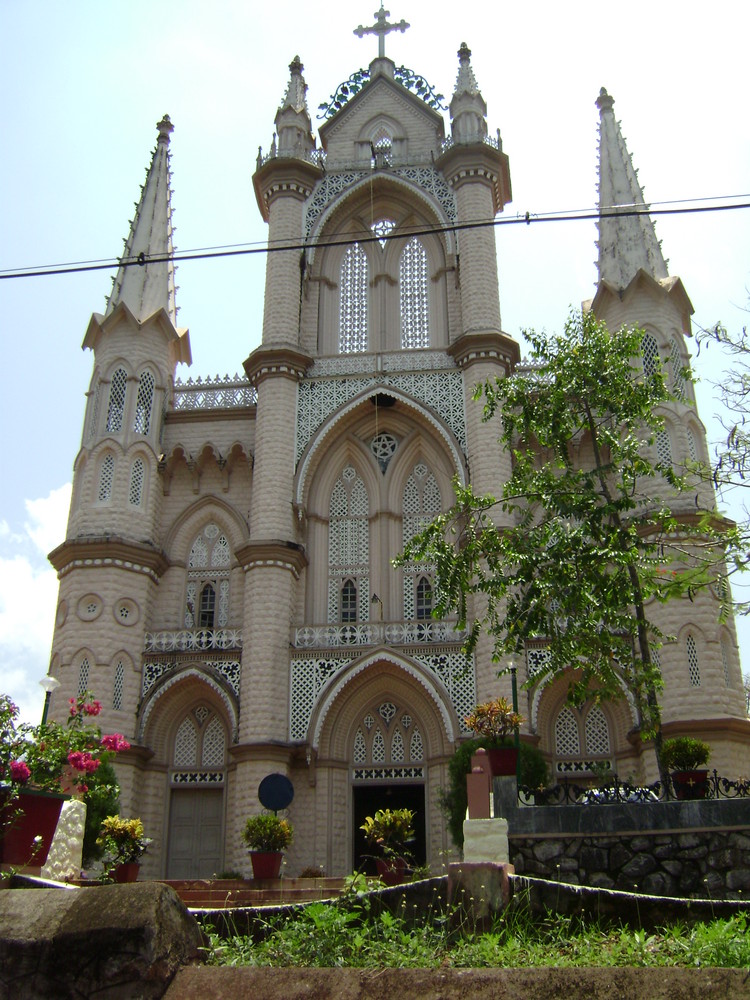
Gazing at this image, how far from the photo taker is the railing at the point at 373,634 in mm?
20297

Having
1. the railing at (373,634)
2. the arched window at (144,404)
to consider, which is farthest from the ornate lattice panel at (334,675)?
the arched window at (144,404)

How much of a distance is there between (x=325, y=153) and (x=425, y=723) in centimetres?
1603

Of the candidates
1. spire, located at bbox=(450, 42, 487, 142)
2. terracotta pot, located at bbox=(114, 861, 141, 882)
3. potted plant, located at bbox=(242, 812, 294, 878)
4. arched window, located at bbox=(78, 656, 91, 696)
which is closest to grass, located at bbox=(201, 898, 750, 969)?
terracotta pot, located at bbox=(114, 861, 141, 882)

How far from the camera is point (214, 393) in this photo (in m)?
24.3

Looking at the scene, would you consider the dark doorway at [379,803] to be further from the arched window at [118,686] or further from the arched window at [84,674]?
the arched window at [84,674]

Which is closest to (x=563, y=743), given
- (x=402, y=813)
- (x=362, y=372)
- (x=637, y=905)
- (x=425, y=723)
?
(x=425, y=723)

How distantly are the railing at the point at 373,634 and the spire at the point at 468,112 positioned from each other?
13145 millimetres

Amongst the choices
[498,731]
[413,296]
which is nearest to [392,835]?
[498,731]

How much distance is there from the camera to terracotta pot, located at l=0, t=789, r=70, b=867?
10.3 meters

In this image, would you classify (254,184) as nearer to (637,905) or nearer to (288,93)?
(288,93)

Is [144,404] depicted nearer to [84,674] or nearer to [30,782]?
[84,674]

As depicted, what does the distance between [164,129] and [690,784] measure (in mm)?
23363

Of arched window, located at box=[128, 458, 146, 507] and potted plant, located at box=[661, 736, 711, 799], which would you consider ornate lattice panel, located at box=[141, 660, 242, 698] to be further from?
potted plant, located at box=[661, 736, 711, 799]

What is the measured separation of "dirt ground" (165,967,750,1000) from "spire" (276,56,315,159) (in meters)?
24.0
